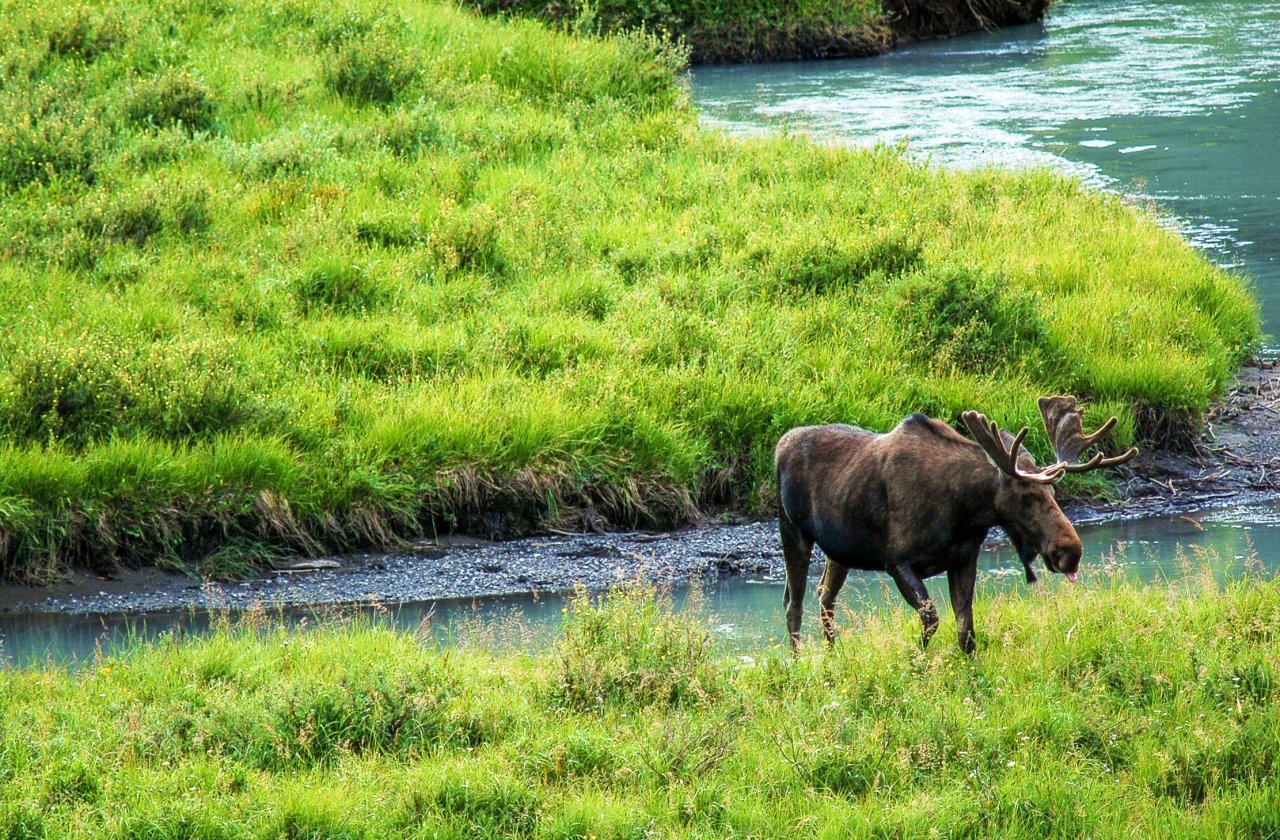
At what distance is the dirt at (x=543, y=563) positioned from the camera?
10.4 meters

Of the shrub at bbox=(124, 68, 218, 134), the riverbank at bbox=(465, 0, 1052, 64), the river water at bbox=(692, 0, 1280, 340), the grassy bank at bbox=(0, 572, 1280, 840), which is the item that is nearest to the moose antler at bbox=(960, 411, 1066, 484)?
the grassy bank at bbox=(0, 572, 1280, 840)

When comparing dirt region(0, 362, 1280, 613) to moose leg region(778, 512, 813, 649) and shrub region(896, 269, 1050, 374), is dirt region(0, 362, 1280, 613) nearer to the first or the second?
moose leg region(778, 512, 813, 649)

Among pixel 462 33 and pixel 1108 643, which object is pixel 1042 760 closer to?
pixel 1108 643

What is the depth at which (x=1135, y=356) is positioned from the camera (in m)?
13.7

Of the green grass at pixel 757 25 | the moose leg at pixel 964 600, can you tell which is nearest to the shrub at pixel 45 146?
the moose leg at pixel 964 600

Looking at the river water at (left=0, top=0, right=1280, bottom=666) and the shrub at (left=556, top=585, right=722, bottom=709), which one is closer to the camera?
the shrub at (left=556, top=585, right=722, bottom=709)

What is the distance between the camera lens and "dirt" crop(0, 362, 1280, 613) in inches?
408

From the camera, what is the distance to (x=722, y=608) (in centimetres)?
1020

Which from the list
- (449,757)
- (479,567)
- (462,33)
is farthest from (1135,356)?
(462,33)

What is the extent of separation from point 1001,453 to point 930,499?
0.47 m

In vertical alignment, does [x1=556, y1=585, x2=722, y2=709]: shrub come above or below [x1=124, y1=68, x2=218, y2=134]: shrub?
below

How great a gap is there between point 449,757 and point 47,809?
1685 mm

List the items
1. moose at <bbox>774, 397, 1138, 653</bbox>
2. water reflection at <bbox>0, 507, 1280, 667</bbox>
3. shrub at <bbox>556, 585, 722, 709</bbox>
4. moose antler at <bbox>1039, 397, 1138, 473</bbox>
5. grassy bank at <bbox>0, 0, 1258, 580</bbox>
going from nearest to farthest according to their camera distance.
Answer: shrub at <bbox>556, 585, 722, 709</bbox>, moose at <bbox>774, 397, 1138, 653</bbox>, moose antler at <bbox>1039, 397, 1138, 473</bbox>, water reflection at <bbox>0, 507, 1280, 667</bbox>, grassy bank at <bbox>0, 0, 1258, 580</bbox>

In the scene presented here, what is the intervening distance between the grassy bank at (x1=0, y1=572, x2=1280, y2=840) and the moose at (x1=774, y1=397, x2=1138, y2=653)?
383 millimetres
